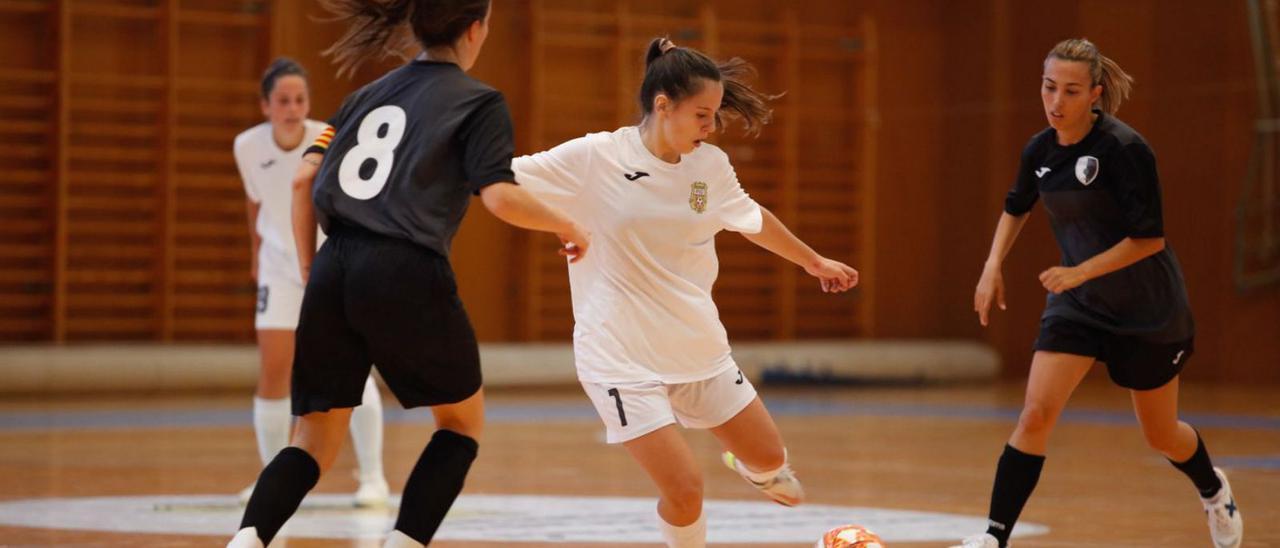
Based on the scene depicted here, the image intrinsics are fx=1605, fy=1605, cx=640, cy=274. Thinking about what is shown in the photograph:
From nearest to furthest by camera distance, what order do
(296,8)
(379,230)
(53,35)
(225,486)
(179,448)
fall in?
(379,230)
(225,486)
(179,448)
(53,35)
(296,8)

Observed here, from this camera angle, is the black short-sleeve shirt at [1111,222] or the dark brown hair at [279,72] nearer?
the black short-sleeve shirt at [1111,222]

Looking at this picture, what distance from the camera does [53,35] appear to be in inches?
522

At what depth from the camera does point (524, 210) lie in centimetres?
366

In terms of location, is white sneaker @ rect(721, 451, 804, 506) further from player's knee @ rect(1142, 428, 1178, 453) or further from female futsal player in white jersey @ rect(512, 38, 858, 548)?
player's knee @ rect(1142, 428, 1178, 453)

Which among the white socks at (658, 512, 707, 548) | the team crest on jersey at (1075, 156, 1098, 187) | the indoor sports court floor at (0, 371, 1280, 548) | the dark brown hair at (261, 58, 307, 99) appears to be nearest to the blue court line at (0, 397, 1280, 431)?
the indoor sports court floor at (0, 371, 1280, 548)

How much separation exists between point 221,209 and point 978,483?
27.6 ft

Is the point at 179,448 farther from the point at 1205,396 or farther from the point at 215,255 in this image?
the point at 1205,396

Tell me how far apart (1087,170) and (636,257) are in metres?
1.60

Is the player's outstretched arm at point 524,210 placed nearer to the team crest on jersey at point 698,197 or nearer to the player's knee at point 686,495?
the team crest on jersey at point 698,197

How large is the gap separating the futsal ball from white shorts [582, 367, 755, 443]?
0.51 metres

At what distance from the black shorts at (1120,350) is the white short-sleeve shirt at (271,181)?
3.19 m

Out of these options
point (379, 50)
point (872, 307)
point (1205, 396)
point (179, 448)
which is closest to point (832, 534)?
A: point (379, 50)

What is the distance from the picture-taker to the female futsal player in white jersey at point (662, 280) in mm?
4195

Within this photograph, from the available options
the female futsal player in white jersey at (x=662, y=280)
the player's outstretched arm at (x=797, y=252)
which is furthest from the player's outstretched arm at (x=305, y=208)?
the player's outstretched arm at (x=797, y=252)
